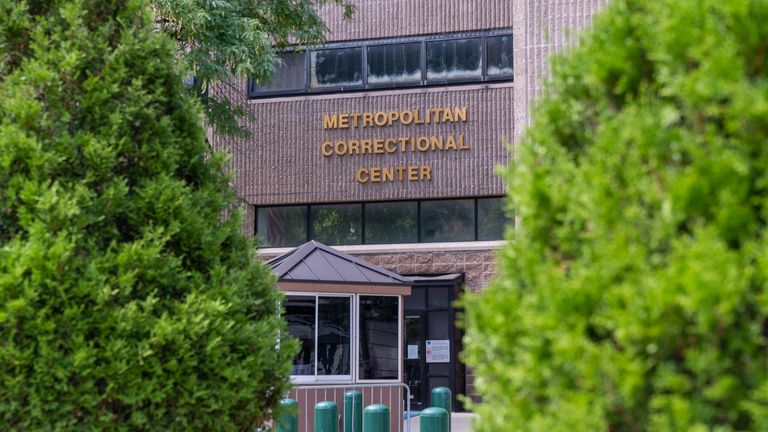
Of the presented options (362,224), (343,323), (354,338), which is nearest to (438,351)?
(362,224)

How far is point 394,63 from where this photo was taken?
23.5 metres

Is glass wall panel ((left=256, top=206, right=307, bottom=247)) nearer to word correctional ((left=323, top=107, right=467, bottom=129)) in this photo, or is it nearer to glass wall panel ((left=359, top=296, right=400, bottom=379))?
word correctional ((left=323, top=107, right=467, bottom=129))

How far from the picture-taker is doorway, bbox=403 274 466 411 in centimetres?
2212

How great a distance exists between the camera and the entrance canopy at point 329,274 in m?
15.4

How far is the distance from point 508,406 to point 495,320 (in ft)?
0.91

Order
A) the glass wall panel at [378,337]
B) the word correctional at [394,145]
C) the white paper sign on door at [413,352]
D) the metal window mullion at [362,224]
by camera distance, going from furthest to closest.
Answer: the metal window mullion at [362,224] < the word correctional at [394,145] < the white paper sign on door at [413,352] < the glass wall panel at [378,337]

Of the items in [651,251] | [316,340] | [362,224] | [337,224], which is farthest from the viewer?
[337,224]

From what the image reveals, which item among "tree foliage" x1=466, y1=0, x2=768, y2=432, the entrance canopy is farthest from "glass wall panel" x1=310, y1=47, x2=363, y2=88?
"tree foliage" x1=466, y1=0, x2=768, y2=432

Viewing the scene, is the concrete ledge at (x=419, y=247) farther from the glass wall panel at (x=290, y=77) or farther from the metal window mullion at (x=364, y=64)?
the glass wall panel at (x=290, y=77)

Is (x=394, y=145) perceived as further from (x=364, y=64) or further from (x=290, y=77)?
(x=290, y=77)

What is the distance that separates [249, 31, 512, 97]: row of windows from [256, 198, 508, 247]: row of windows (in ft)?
9.48

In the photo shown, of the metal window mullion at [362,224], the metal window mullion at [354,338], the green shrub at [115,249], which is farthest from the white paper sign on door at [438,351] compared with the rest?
the green shrub at [115,249]

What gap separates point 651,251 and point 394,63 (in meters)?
21.1

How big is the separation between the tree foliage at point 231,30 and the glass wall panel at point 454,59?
3.60 m
